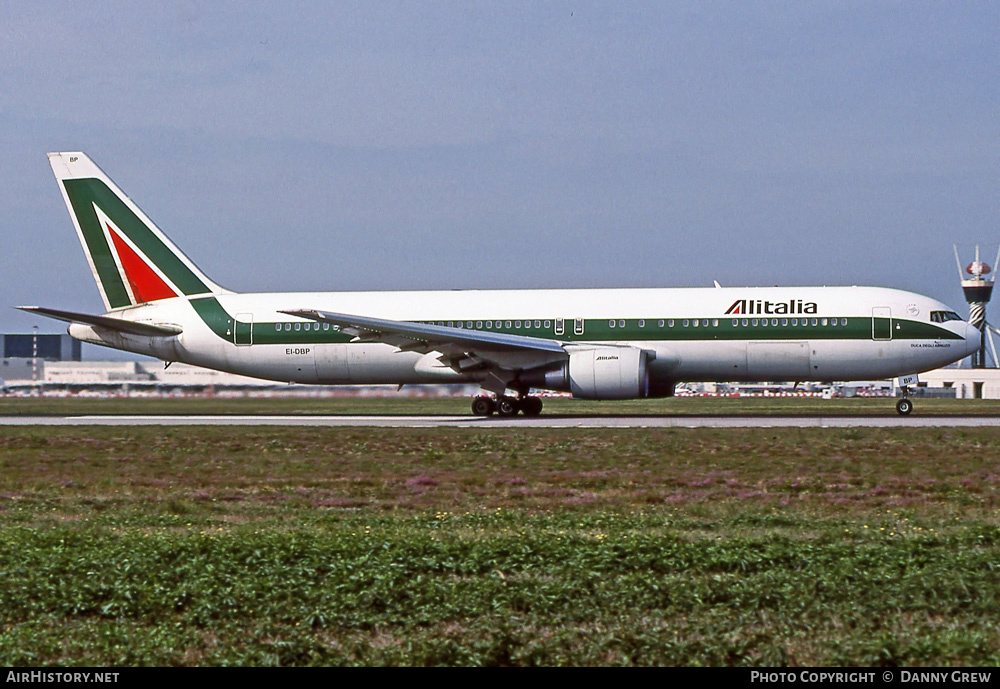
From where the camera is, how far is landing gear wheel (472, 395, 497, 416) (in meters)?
33.8

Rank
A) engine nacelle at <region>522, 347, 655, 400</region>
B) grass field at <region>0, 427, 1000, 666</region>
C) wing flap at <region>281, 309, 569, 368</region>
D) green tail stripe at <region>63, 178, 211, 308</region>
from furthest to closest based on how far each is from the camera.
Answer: green tail stripe at <region>63, 178, 211, 308</region>
wing flap at <region>281, 309, 569, 368</region>
engine nacelle at <region>522, 347, 655, 400</region>
grass field at <region>0, 427, 1000, 666</region>

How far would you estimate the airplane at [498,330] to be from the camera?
3150cm

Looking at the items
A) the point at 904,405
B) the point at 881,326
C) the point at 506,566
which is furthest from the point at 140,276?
the point at 506,566

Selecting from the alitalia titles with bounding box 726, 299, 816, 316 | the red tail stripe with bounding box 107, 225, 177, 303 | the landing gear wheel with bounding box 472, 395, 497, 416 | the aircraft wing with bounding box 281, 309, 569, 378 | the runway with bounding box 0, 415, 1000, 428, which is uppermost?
the red tail stripe with bounding box 107, 225, 177, 303

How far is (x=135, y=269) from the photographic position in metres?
36.3

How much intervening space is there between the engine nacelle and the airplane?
0.04m

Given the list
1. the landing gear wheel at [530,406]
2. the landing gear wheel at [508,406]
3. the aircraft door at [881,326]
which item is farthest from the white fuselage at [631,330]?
the landing gear wheel at [530,406]

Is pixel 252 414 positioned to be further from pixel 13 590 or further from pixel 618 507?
pixel 13 590

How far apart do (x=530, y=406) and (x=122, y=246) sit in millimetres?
14798

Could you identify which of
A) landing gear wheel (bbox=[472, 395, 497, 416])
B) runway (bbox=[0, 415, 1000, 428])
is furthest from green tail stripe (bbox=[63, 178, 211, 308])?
landing gear wheel (bbox=[472, 395, 497, 416])

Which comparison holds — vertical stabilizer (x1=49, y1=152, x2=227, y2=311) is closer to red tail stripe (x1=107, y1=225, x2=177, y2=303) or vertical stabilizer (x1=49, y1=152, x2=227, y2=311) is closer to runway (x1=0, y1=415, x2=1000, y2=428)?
red tail stripe (x1=107, y1=225, x2=177, y2=303)

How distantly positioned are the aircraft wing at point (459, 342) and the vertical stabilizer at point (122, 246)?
21.2 ft

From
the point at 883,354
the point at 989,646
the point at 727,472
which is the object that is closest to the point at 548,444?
the point at 727,472

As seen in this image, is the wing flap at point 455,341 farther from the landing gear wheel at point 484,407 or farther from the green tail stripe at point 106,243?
the green tail stripe at point 106,243
